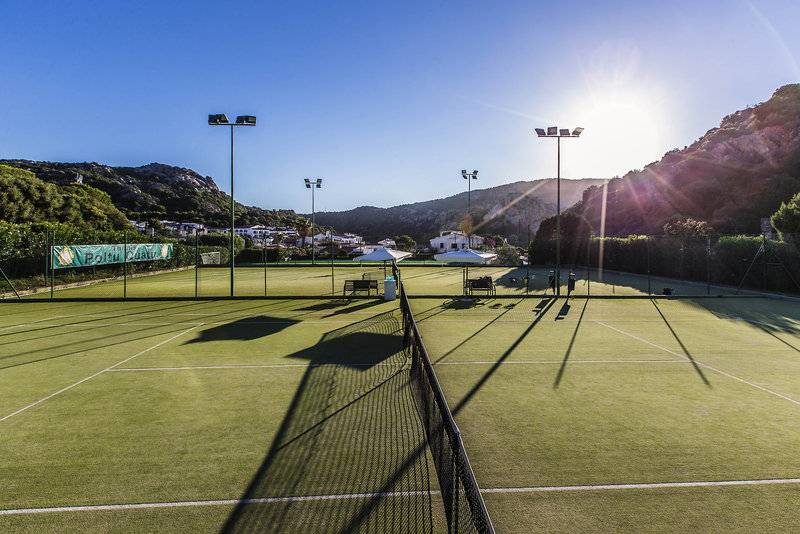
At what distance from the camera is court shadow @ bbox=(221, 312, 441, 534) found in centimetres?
488

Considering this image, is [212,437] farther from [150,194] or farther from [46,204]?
[150,194]

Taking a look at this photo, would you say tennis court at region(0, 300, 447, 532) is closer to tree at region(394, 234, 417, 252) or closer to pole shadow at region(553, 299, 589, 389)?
pole shadow at region(553, 299, 589, 389)

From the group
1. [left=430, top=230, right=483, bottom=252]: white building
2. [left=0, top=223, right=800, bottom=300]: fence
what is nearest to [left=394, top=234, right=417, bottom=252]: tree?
Answer: [left=430, top=230, right=483, bottom=252]: white building

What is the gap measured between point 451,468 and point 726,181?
10773 cm

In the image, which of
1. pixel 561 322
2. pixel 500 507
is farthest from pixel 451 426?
pixel 561 322

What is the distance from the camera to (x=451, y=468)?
15.7ft

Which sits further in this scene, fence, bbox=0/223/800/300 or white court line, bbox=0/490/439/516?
fence, bbox=0/223/800/300

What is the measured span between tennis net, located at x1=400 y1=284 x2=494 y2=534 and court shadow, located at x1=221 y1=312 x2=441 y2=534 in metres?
0.23

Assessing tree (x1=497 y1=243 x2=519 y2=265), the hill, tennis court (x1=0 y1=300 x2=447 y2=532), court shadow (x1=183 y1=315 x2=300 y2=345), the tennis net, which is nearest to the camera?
the tennis net

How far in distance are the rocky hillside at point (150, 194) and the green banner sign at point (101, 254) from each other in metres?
107

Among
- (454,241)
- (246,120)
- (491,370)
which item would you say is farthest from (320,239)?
(491,370)

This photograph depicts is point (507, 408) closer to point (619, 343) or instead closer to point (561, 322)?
point (619, 343)

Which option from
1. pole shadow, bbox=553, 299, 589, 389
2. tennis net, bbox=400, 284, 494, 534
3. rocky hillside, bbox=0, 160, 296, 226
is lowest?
pole shadow, bbox=553, 299, 589, 389

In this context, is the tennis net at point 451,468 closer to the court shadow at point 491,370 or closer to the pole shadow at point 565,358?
the court shadow at point 491,370
